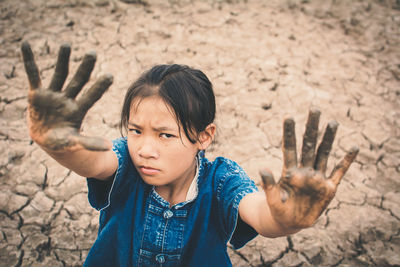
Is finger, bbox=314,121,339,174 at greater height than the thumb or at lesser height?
greater

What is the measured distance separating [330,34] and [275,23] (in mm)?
636

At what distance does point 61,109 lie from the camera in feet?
2.77

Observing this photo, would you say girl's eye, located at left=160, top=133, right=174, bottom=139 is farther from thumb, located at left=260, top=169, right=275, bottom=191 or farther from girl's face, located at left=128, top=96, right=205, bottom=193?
thumb, located at left=260, top=169, right=275, bottom=191

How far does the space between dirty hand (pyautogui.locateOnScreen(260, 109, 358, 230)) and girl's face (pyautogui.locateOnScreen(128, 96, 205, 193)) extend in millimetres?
354

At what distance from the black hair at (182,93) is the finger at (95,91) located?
197 mm

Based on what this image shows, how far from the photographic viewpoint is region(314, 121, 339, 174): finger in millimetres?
787

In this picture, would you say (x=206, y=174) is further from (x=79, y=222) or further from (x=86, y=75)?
(x=79, y=222)

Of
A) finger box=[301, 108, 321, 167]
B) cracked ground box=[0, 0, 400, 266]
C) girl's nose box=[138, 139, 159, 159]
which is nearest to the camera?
finger box=[301, 108, 321, 167]

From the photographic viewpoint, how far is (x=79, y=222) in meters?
1.83

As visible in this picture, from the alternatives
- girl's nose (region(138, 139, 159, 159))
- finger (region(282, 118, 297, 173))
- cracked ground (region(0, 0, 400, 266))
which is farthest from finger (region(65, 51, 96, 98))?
cracked ground (region(0, 0, 400, 266))

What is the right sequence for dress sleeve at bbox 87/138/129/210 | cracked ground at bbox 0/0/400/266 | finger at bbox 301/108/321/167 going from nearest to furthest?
finger at bbox 301/108/321/167 < dress sleeve at bbox 87/138/129/210 < cracked ground at bbox 0/0/400/266

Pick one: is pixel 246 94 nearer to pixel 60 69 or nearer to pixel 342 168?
pixel 342 168

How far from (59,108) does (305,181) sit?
2.38 ft

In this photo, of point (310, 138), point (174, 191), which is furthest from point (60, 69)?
point (310, 138)
